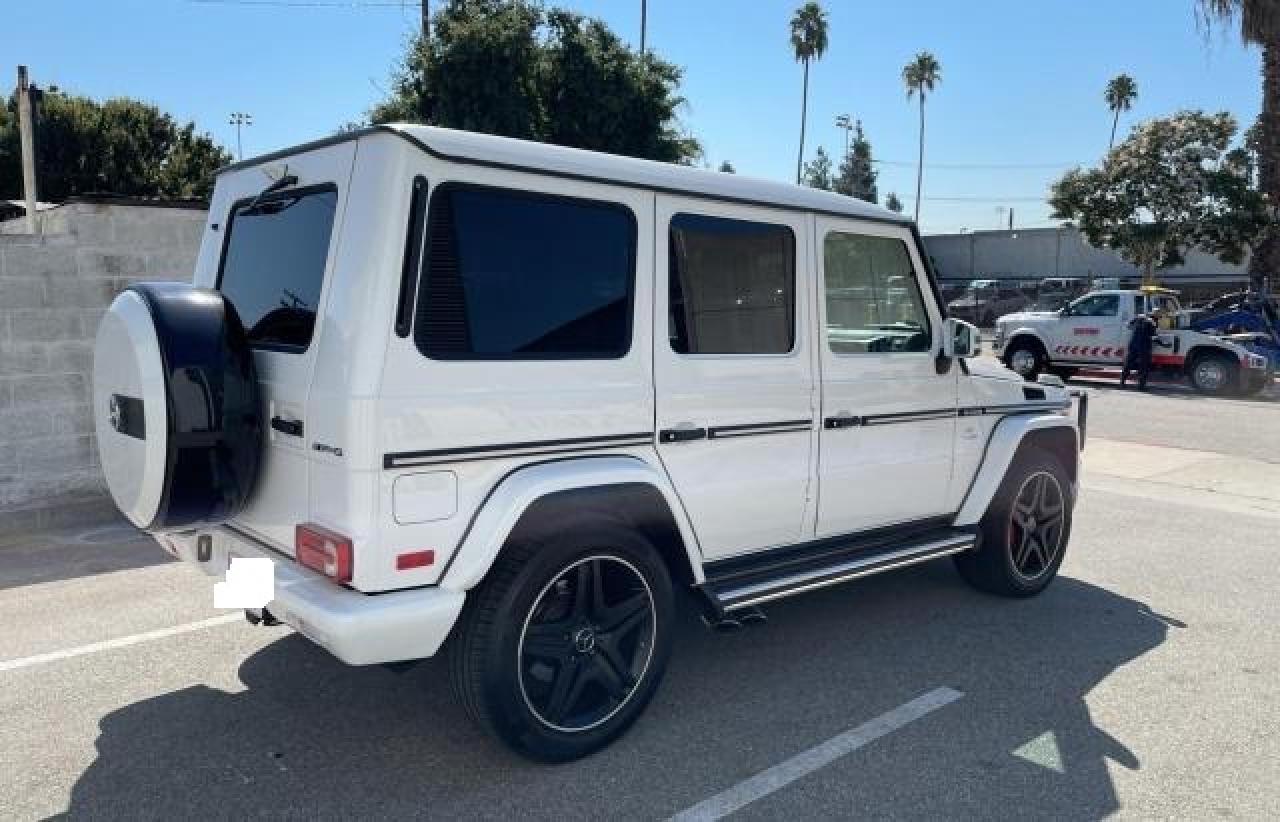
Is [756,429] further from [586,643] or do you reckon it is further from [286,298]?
[286,298]

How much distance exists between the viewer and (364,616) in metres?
2.82

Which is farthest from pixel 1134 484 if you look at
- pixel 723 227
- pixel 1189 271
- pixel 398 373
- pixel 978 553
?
pixel 1189 271

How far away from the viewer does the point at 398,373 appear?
2904mm

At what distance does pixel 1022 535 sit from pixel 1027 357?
15.7m

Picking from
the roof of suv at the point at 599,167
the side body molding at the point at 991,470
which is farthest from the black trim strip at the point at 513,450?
the side body molding at the point at 991,470

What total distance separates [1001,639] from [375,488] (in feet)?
10.6

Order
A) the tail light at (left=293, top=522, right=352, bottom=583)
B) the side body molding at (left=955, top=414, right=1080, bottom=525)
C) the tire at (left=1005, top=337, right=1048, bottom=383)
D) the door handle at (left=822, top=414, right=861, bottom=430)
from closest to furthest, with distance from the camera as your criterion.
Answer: the tail light at (left=293, top=522, right=352, bottom=583)
the door handle at (left=822, top=414, right=861, bottom=430)
the side body molding at (left=955, top=414, right=1080, bottom=525)
the tire at (left=1005, top=337, right=1048, bottom=383)

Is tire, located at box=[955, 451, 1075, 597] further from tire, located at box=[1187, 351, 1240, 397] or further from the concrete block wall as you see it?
tire, located at box=[1187, 351, 1240, 397]

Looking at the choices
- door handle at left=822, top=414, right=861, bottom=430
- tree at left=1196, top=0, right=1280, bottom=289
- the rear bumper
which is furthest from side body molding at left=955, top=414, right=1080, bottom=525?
tree at left=1196, top=0, right=1280, bottom=289

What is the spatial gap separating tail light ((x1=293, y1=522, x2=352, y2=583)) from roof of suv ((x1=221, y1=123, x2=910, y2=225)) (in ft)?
4.12

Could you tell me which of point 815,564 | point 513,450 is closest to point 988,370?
point 815,564

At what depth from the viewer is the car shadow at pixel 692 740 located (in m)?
3.08

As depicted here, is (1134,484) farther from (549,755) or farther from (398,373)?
(398,373)

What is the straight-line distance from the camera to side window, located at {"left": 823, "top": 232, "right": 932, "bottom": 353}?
423 cm
